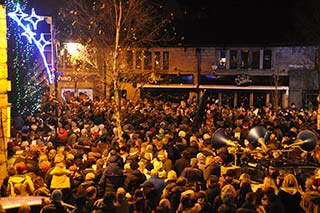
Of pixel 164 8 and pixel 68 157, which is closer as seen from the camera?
pixel 68 157

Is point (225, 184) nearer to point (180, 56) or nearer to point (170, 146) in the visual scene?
point (170, 146)

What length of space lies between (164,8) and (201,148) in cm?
2438

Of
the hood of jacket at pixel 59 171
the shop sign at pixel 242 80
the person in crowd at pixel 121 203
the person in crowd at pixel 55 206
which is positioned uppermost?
the shop sign at pixel 242 80

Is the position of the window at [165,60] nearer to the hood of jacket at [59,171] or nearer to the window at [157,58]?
the window at [157,58]

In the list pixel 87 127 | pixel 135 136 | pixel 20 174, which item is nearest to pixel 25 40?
pixel 87 127

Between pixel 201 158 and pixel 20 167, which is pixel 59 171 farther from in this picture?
pixel 201 158

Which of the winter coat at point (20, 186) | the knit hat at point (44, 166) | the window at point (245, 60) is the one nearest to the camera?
the winter coat at point (20, 186)

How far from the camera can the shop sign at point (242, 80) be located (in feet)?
113

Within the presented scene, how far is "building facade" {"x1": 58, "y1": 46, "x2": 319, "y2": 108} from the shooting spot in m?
33.3

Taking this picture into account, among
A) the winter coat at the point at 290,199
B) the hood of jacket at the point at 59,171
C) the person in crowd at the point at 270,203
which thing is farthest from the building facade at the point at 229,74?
the person in crowd at the point at 270,203

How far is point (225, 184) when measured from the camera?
10570 mm

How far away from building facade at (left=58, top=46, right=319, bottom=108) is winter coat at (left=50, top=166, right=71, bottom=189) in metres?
22.2

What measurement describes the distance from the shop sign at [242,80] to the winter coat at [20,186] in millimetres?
25290

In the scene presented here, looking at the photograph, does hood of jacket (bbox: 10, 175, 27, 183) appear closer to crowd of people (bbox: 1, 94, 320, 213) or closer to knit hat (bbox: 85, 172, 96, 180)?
crowd of people (bbox: 1, 94, 320, 213)
